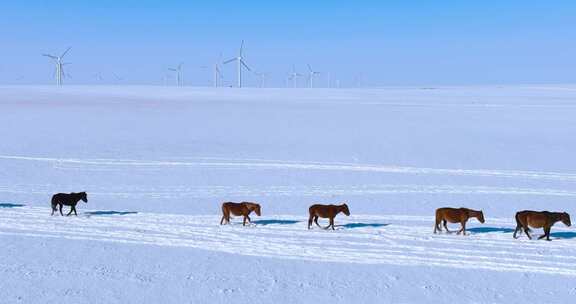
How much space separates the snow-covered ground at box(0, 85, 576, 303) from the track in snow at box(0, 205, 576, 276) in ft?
0.13

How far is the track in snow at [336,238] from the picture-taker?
9.66 meters

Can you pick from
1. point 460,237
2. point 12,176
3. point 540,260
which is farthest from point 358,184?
point 12,176

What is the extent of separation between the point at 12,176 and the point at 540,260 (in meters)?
14.4

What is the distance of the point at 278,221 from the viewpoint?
1222cm

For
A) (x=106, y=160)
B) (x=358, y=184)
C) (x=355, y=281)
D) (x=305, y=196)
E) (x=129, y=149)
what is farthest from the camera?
(x=129, y=149)

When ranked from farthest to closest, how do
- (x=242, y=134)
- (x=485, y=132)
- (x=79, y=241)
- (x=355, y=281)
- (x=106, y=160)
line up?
(x=485, y=132)
(x=242, y=134)
(x=106, y=160)
(x=79, y=241)
(x=355, y=281)

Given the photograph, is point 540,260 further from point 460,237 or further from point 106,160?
point 106,160

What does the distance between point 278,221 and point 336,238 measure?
5.73 ft

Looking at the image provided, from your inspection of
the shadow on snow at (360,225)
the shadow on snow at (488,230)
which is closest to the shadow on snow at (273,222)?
the shadow on snow at (360,225)

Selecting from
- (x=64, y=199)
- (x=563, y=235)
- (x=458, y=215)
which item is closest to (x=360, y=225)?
(x=458, y=215)

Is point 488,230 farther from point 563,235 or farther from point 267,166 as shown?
point 267,166

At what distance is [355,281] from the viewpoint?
8.77 metres

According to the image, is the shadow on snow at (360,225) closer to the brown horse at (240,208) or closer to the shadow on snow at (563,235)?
the brown horse at (240,208)

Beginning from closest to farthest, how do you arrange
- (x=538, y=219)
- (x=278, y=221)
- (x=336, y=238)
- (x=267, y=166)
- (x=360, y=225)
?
(x=538, y=219), (x=336, y=238), (x=360, y=225), (x=278, y=221), (x=267, y=166)
